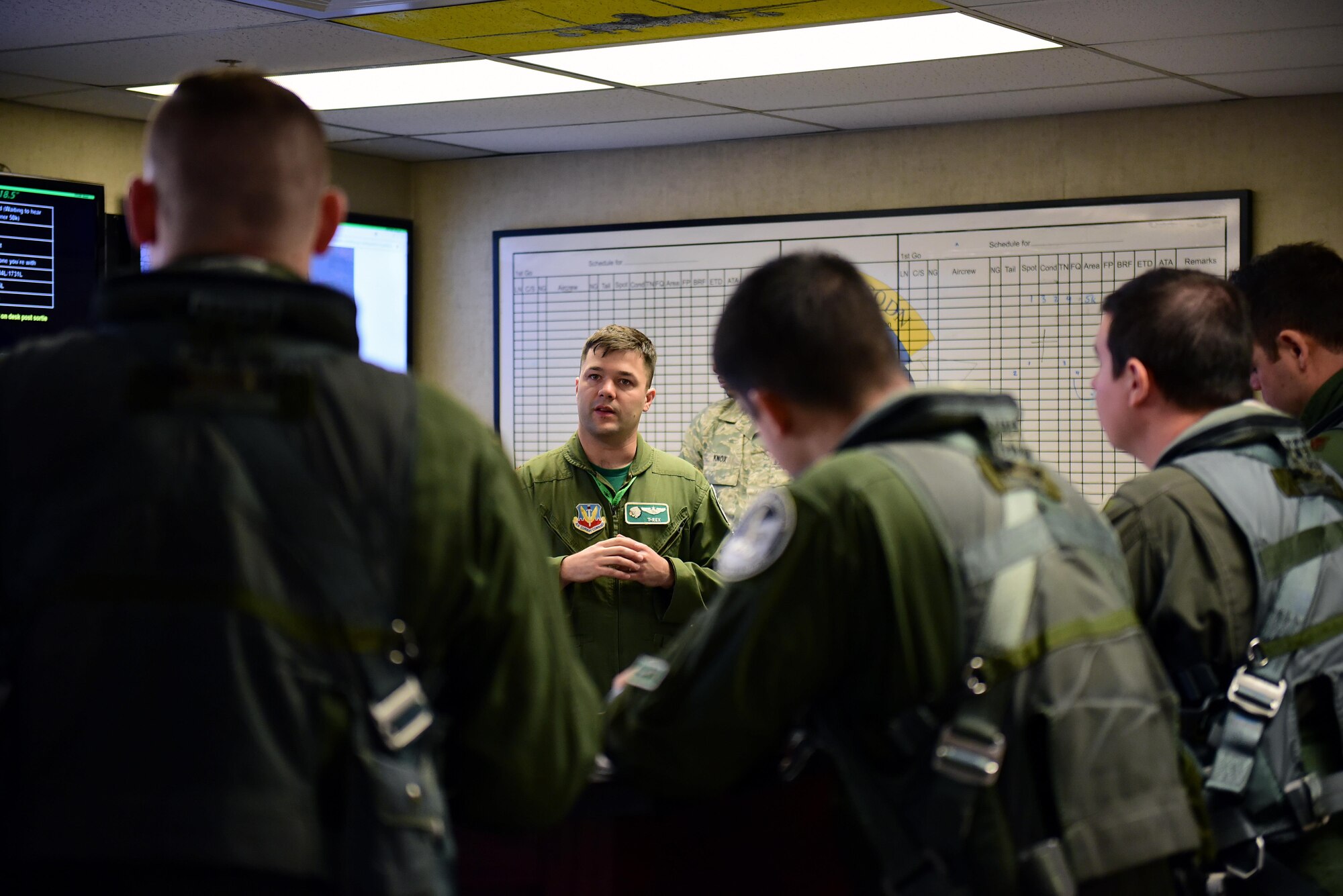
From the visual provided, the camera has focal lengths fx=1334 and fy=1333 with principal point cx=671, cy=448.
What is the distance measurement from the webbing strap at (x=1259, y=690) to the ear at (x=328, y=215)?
1.39 meters

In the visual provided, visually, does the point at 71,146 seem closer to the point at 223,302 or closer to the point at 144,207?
the point at 144,207

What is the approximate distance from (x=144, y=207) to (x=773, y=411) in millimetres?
740

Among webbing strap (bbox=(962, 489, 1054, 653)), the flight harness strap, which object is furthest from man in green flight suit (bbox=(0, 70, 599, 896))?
webbing strap (bbox=(962, 489, 1054, 653))

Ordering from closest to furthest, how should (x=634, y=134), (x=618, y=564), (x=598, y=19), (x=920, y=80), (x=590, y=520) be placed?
(x=618, y=564) < (x=598, y=19) < (x=590, y=520) < (x=920, y=80) < (x=634, y=134)

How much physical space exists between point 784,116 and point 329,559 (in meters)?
4.18

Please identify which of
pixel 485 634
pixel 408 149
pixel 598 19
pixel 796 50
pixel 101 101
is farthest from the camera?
pixel 408 149

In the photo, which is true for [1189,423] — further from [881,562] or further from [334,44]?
[334,44]

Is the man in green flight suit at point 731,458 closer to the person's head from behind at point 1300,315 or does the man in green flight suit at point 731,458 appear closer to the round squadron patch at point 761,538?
the person's head from behind at point 1300,315

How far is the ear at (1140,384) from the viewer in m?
2.05

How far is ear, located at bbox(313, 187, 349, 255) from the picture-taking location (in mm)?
1435

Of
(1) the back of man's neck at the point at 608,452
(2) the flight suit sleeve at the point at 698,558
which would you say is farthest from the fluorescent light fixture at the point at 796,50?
(2) the flight suit sleeve at the point at 698,558

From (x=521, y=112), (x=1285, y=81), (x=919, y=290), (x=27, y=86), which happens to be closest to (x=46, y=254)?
(x=27, y=86)

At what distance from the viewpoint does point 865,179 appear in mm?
5473

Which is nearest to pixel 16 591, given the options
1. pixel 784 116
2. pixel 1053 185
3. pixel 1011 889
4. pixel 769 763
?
pixel 769 763
